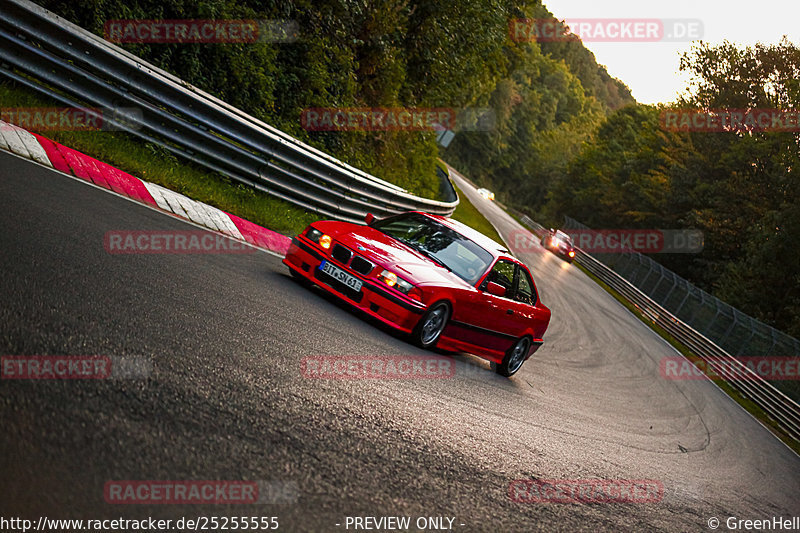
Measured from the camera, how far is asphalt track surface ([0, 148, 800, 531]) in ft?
10.1

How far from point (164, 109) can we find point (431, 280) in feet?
16.4

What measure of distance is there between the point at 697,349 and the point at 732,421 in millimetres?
10826

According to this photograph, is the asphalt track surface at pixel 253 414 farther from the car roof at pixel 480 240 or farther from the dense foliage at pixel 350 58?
the dense foliage at pixel 350 58

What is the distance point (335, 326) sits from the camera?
7.09 meters

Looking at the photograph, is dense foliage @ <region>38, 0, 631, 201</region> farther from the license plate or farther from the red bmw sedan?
the license plate

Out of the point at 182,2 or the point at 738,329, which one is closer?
the point at 182,2

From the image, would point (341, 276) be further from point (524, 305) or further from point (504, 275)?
point (524, 305)

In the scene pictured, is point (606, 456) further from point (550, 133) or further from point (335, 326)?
point (550, 133)

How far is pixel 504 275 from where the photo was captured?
376 inches

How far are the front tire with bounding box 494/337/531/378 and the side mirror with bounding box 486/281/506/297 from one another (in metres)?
1.08

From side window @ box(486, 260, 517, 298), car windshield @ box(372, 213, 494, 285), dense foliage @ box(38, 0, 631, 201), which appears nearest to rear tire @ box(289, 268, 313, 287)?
car windshield @ box(372, 213, 494, 285)

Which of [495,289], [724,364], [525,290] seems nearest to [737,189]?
[724,364]

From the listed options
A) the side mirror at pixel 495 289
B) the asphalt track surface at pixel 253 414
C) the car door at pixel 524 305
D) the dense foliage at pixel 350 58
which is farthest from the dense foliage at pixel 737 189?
the asphalt track surface at pixel 253 414

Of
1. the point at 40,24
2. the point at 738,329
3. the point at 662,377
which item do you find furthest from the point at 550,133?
the point at 40,24
